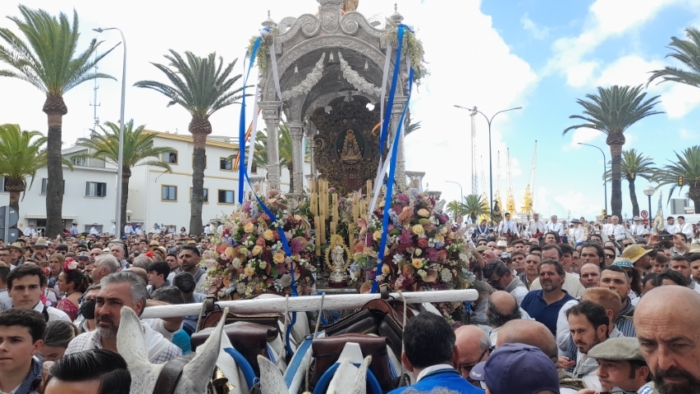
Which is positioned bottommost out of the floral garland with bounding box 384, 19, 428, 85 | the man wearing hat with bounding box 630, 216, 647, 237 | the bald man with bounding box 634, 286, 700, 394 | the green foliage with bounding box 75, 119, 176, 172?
the bald man with bounding box 634, 286, 700, 394

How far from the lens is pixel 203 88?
2636cm

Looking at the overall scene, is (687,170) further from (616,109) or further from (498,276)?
(498,276)

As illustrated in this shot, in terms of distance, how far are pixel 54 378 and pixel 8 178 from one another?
33267mm

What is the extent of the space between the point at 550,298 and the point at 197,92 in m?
23.1

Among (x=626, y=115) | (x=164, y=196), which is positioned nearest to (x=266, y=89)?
(x=626, y=115)

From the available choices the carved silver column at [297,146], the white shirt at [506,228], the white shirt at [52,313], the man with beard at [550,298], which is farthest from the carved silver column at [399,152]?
the white shirt at [506,228]

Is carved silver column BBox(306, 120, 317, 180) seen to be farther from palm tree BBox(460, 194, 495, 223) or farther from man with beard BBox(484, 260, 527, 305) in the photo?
palm tree BBox(460, 194, 495, 223)

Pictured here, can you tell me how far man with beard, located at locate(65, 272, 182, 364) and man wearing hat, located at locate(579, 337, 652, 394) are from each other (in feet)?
8.05

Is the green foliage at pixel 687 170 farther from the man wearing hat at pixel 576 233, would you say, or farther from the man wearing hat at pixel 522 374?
the man wearing hat at pixel 522 374

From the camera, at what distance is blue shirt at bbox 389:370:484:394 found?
9.60ft

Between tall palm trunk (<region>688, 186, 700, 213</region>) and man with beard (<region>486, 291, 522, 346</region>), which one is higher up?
tall palm trunk (<region>688, 186, 700, 213</region>)

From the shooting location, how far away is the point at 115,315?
3.67m

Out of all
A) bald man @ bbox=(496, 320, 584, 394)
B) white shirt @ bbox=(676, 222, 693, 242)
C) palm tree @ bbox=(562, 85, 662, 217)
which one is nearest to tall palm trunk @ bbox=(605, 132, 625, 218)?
palm tree @ bbox=(562, 85, 662, 217)

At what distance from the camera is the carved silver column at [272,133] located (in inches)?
368
